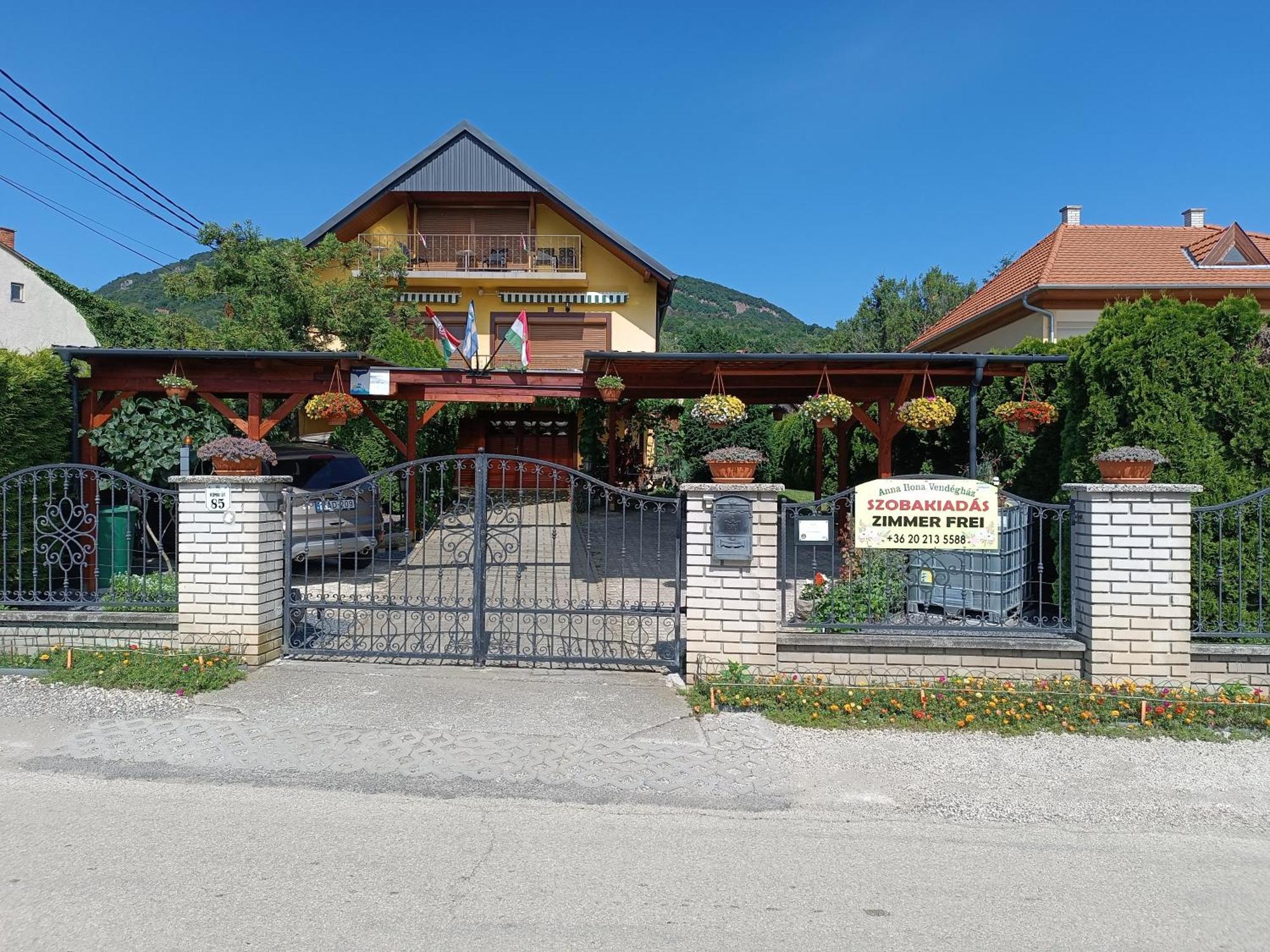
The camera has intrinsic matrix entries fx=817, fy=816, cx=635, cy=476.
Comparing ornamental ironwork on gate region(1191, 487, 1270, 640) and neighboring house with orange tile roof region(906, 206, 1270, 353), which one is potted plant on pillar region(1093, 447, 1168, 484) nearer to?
ornamental ironwork on gate region(1191, 487, 1270, 640)

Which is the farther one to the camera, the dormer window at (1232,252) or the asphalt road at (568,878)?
the dormer window at (1232,252)

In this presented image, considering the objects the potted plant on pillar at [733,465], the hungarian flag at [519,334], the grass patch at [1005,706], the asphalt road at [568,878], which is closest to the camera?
the asphalt road at [568,878]

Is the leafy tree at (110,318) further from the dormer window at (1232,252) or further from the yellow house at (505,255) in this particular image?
the dormer window at (1232,252)

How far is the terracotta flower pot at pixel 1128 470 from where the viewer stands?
5930mm

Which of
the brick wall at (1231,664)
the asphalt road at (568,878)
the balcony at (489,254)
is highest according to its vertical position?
the balcony at (489,254)

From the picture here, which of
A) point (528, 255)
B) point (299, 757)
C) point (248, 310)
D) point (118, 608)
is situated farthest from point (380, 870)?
point (528, 255)

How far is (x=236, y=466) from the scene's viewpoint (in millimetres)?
6762

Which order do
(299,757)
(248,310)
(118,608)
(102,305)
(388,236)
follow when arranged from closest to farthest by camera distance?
(299,757) < (118,608) < (248,310) < (388,236) < (102,305)

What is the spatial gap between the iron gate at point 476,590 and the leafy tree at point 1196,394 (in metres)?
4.27

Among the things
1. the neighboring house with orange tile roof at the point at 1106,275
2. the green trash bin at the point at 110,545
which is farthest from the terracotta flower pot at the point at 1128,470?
the neighboring house with orange tile roof at the point at 1106,275

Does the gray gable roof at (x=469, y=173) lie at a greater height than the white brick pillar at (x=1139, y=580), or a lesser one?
greater

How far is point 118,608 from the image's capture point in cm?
714

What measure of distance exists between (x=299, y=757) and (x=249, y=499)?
2538 mm

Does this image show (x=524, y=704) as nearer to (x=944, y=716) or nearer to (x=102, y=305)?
(x=944, y=716)
